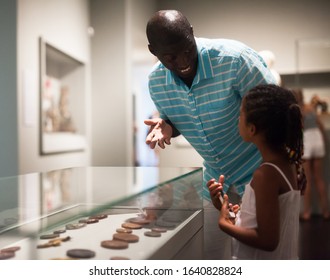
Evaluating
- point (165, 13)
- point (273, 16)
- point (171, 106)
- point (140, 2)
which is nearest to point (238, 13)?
point (273, 16)

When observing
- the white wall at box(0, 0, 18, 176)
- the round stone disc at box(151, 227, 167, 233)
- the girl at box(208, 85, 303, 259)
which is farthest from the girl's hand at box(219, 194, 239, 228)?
the white wall at box(0, 0, 18, 176)

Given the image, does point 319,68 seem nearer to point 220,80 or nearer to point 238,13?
point 238,13

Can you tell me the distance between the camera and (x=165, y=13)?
990mm

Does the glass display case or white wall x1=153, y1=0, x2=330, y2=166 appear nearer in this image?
the glass display case

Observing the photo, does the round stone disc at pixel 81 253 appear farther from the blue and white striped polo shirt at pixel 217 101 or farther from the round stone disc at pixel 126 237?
the blue and white striped polo shirt at pixel 217 101

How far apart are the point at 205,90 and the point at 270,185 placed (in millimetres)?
400

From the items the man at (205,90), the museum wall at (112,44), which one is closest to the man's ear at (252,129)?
the man at (205,90)

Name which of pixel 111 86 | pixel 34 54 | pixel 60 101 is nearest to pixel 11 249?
pixel 34 54

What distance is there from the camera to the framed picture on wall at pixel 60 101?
282cm

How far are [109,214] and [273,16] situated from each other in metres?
2.81

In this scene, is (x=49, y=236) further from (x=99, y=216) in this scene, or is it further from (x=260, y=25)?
(x=260, y=25)

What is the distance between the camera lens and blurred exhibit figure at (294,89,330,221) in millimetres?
3598

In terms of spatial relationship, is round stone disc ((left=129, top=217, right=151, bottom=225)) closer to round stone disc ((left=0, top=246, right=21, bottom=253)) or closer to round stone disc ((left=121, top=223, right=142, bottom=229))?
round stone disc ((left=121, top=223, right=142, bottom=229))

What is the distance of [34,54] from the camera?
2684 mm
